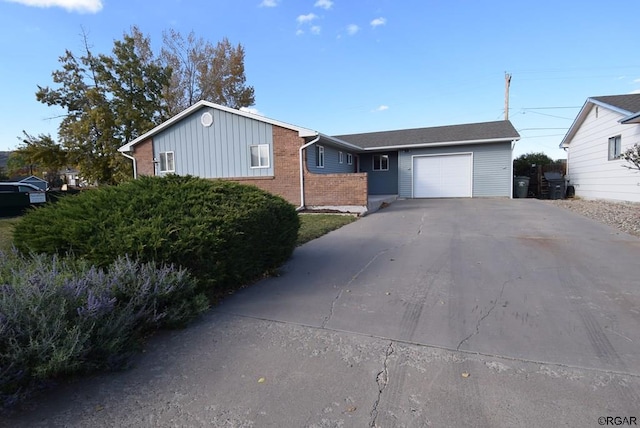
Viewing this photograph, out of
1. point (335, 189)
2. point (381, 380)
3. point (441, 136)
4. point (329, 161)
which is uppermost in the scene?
point (441, 136)

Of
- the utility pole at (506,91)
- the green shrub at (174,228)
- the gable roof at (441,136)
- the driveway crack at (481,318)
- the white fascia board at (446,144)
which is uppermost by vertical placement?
the utility pole at (506,91)

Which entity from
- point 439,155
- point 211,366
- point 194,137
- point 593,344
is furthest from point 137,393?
point 439,155

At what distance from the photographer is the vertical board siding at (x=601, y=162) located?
12.7m

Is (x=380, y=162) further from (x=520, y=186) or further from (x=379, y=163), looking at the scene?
(x=520, y=186)

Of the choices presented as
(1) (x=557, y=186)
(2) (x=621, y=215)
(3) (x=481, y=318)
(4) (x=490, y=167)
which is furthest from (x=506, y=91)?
(3) (x=481, y=318)

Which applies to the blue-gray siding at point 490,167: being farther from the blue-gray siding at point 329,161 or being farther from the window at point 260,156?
the window at point 260,156

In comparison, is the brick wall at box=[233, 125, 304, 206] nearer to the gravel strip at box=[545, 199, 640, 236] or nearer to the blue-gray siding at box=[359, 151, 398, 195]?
the blue-gray siding at box=[359, 151, 398, 195]

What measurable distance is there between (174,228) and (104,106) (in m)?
25.2

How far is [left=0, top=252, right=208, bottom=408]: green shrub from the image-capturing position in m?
2.23

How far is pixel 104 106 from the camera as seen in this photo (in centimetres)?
2411

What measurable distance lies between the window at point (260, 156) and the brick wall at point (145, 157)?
5471mm

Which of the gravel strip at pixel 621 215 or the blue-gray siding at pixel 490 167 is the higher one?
the blue-gray siding at pixel 490 167

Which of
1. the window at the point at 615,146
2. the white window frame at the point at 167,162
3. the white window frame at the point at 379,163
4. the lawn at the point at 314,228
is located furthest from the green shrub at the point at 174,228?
the white window frame at the point at 379,163

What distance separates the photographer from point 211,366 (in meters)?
2.73
